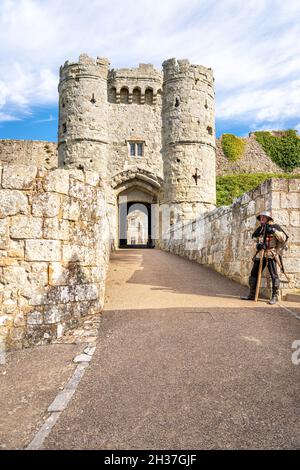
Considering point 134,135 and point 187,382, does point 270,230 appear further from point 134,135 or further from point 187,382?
point 134,135

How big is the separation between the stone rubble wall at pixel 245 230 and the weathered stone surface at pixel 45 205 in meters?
3.96

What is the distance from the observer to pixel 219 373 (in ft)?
10.6

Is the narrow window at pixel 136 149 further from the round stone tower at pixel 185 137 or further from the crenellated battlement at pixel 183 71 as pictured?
the crenellated battlement at pixel 183 71

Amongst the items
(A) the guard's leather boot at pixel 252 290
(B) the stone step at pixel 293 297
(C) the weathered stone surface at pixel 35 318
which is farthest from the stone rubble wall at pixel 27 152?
(C) the weathered stone surface at pixel 35 318

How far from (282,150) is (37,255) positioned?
3212 cm

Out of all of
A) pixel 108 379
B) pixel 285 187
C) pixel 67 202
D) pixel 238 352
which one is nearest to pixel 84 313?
pixel 67 202

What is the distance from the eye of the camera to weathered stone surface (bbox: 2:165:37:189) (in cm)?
441

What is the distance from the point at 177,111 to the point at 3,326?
1798cm

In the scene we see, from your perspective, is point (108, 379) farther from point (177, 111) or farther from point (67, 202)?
point (177, 111)

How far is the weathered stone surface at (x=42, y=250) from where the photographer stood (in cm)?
444

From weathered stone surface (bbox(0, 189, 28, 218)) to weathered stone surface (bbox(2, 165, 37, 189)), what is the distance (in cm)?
9

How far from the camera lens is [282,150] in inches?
1275

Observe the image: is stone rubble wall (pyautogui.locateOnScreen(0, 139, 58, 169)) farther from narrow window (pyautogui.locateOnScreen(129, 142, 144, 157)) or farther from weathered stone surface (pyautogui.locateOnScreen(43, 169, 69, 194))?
weathered stone surface (pyautogui.locateOnScreen(43, 169, 69, 194))

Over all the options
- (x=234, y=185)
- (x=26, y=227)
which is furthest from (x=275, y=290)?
(x=234, y=185)
